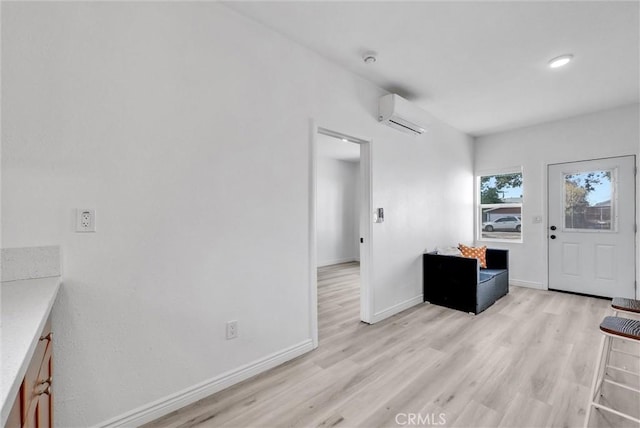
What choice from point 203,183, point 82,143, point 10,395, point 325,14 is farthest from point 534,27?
point 10,395

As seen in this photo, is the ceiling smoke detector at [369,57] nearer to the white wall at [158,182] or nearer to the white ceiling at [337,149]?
the white wall at [158,182]

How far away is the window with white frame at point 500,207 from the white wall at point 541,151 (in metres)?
0.13

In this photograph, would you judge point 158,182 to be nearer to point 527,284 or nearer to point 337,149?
point 337,149

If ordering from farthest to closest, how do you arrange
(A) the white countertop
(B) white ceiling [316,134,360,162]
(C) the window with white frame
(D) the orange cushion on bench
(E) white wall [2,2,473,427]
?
(B) white ceiling [316,134,360,162] < (C) the window with white frame < (D) the orange cushion on bench < (E) white wall [2,2,473,427] < (A) the white countertop

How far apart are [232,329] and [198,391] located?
402 millimetres

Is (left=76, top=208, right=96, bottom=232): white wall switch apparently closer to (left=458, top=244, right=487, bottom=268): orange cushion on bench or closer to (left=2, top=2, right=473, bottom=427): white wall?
(left=2, top=2, right=473, bottom=427): white wall

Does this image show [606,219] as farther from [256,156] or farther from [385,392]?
[256,156]

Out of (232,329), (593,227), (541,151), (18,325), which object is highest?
(541,151)

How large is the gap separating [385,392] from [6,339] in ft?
6.30

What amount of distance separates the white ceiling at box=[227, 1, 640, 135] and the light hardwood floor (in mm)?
2601

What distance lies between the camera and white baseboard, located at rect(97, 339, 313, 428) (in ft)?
5.18

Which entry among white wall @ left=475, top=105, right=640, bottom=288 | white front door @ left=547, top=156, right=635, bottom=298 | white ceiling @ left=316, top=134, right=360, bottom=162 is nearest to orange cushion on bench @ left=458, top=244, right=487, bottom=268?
white wall @ left=475, top=105, right=640, bottom=288

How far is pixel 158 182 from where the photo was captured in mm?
1677

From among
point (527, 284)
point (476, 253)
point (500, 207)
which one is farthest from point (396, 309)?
point (500, 207)
